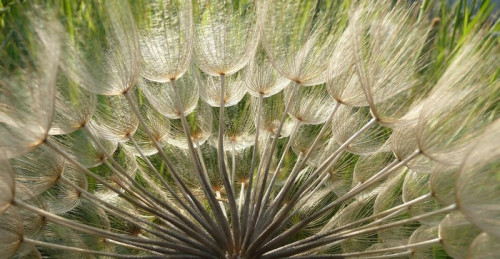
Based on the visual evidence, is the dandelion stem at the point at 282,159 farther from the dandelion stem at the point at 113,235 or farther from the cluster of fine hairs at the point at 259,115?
the dandelion stem at the point at 113,235

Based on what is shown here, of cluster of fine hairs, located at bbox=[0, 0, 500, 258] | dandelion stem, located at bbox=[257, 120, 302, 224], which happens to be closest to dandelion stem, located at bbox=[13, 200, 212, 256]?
cluster of fine hairs, located at bbox=[0, 0, 500, 258]

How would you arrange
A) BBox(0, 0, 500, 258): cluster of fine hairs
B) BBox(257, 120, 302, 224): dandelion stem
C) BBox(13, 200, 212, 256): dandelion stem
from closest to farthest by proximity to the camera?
BBox(0, 0, 500, 258): cluster of fine hairs < BBox(13, 200, 212, 256): dandelion stem < BBox(257, 120, 302, 224): dandelion stem

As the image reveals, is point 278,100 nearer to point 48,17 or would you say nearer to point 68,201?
point 68,201

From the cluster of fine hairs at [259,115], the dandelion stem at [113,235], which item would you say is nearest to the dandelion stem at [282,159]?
the cluster of fine hairs at [259,115]

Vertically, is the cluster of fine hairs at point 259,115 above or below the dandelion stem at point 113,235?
above

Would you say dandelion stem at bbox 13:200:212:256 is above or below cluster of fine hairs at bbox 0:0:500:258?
below

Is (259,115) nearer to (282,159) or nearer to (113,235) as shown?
(282,159)

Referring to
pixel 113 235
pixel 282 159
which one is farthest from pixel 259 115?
pixel 113 235

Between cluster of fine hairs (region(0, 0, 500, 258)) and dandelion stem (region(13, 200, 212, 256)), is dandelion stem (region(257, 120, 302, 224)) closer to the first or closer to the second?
cluster of fine hairs (region(0, 0, 500, 258))
